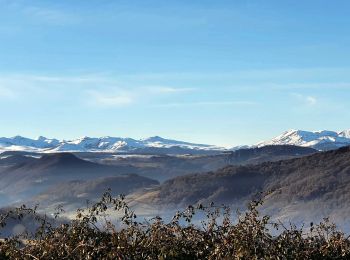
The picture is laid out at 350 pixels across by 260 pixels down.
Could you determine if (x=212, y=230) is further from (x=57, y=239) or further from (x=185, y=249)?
(x=57, y=239)

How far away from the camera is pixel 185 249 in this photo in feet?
76.9

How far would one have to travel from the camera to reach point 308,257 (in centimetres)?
2298

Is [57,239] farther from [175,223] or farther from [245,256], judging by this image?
[245,256]

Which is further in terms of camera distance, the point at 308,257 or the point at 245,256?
the point at 308,257

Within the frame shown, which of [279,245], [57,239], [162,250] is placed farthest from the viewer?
[57,239]

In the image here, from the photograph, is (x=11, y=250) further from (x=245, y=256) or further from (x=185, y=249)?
(x=245, y=256)

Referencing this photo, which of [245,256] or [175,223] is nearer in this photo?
[245,256]

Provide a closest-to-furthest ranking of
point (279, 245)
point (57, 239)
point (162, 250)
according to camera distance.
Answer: point (162, 250), point (279, 245), point (57, 239)

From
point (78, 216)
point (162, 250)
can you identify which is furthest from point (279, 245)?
point (78, 216)

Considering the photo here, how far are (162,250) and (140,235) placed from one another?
204 cm

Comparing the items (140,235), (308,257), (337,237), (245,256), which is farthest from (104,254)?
(337,237)

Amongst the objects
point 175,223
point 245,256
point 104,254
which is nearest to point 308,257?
point 245,256

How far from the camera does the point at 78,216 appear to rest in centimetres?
2445

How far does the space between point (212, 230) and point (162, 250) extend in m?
3.70
